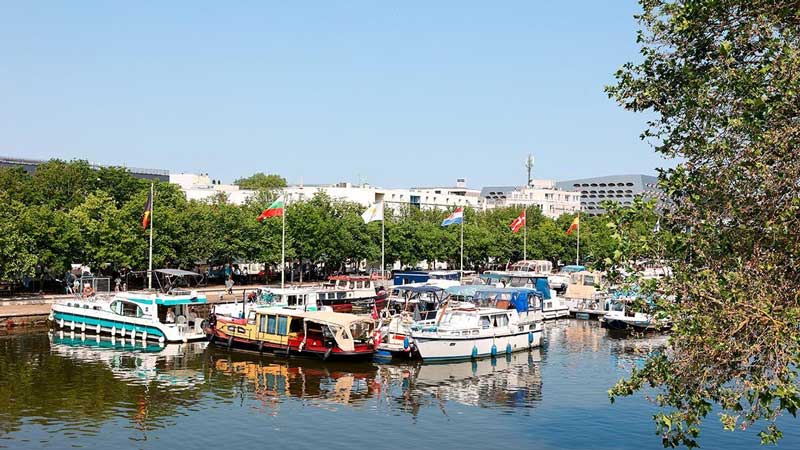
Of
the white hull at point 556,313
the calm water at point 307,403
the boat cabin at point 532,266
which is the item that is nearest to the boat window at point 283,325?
the calm water at point 307,403

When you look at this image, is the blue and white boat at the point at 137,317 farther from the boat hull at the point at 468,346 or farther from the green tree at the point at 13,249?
the boat hull at the point at 468,346

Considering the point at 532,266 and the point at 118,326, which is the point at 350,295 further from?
the point at 532,266

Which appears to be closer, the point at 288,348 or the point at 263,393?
the point at 263,393

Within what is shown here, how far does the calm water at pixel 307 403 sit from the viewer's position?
34.7m

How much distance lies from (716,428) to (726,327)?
58.2 feet

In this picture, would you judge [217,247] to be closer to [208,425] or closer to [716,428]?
[208,425]

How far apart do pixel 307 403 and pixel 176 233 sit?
51.2 m

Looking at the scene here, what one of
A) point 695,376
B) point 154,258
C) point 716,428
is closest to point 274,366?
point 716,428

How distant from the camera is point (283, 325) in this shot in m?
53.6

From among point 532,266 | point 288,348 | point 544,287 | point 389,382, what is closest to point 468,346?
point 389,382

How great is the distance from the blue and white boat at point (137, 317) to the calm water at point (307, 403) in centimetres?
214

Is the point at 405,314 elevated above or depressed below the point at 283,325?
above

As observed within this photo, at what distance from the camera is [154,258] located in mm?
85250

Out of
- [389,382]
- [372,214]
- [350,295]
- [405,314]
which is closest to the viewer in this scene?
[389,382]
